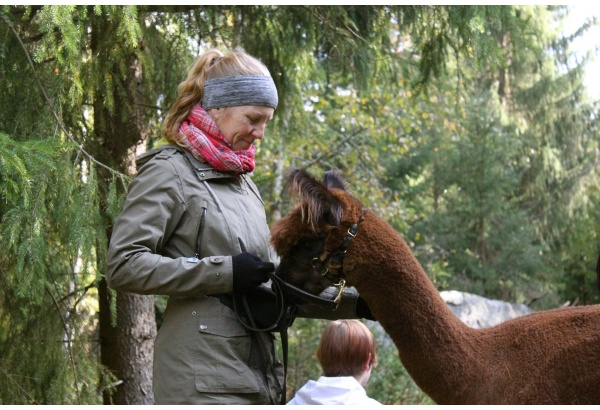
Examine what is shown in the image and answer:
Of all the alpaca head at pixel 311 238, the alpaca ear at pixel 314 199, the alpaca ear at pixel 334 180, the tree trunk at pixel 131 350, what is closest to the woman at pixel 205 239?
the alpaca head at pixel 311 238

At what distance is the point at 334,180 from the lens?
3344 mm

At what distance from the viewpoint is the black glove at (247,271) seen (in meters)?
2.76

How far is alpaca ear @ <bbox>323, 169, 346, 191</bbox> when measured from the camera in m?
3.33

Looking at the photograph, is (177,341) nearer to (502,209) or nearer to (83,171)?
(83,171)

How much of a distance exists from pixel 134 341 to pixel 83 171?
5.06 ft

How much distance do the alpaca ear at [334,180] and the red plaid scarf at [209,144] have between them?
44 centimetres

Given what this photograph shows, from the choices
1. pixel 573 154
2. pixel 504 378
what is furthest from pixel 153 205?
pixel 573 154

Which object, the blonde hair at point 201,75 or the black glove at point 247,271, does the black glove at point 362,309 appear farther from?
the blonde hair at point 201,75

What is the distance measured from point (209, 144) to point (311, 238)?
0.58m

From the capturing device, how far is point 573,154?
19797 mm

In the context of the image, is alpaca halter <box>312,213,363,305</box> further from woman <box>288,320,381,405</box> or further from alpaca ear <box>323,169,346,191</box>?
woman <box>288,320,381,405</box>

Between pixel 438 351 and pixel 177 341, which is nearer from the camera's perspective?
pixel 177 341

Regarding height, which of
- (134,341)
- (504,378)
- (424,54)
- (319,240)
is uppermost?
(424,54)

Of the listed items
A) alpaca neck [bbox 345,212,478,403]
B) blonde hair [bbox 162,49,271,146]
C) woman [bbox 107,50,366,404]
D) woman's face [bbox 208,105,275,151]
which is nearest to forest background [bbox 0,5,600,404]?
blonde hair [bbox 162,49,271,146]
